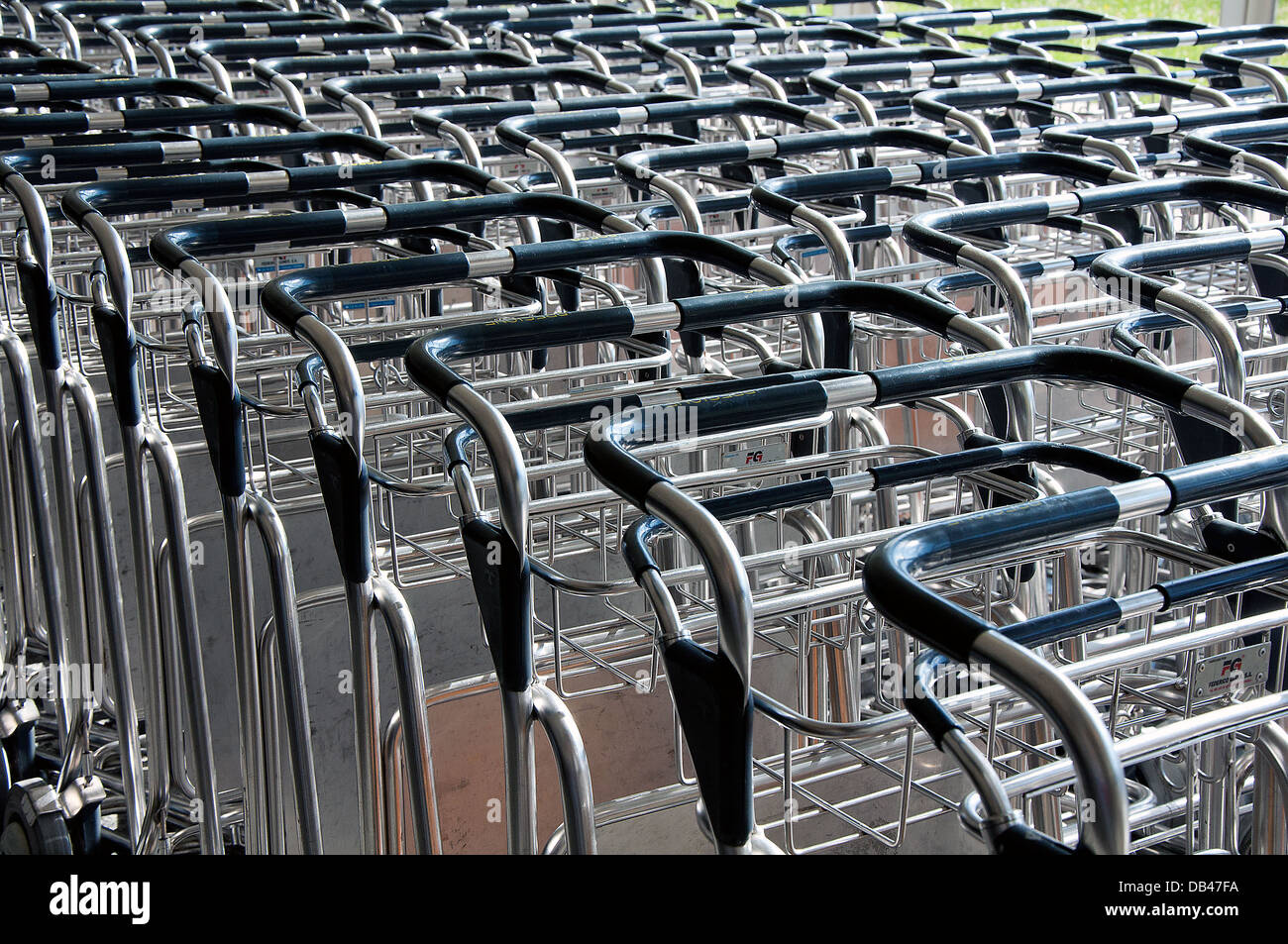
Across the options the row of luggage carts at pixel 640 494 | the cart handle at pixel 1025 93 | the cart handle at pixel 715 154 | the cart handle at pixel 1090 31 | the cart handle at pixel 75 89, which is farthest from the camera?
the cart handle at pixel 1090 31

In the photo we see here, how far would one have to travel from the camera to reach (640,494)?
102cm

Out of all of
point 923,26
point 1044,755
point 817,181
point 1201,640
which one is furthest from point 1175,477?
point 923,26

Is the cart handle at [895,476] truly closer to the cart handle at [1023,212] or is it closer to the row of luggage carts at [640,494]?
the row of luggage carts at [640,494]

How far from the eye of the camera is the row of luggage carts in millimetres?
1033

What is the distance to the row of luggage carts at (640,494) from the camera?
1.03 meters

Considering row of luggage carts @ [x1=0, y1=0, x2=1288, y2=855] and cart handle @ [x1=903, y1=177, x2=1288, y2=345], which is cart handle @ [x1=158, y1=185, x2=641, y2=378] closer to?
row of luggage carts @ [x1=0, y1=0, x2=1288, y2=855]

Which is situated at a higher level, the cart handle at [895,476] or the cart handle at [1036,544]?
the cart handle at [1036,544]

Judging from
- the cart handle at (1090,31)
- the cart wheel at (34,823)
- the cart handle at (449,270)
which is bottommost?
the cart wheel at (34,823)

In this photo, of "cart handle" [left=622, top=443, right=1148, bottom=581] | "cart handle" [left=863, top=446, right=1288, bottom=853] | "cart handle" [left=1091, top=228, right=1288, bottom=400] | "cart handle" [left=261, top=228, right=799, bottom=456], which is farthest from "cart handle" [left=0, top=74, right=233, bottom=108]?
"cart handle" [left=863, top=446, right=1288, bottom=853]

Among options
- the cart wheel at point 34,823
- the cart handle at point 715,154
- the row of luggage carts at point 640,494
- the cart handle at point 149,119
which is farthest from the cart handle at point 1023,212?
the cart wheel at point 34,823

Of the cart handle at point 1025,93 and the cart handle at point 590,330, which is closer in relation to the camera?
the cart handle at point 590,330

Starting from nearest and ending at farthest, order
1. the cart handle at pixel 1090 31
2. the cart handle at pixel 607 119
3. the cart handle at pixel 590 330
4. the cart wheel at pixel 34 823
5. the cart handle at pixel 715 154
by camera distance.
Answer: the cart handle at pixel 590 330, the cart wheel at pixel 34 823, the cart handle at pixel 715 154, the cart handle at pixel 607 119, the cart handle at pixel 1090 31

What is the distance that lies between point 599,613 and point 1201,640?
175 centimetres

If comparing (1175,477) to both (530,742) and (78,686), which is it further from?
(78,686)
